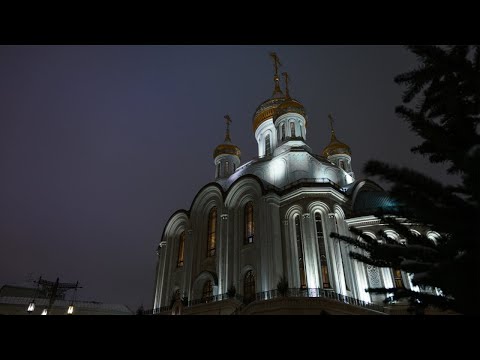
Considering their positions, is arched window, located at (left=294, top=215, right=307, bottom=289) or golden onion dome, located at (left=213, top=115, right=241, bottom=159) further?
golden onion dome, located at (left=213, top=115, right=241, bottom=159)

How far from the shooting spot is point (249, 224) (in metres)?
23.6

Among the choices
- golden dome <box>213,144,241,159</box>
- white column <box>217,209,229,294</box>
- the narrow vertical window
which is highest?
golden dome <box>213,144,241,159</box>

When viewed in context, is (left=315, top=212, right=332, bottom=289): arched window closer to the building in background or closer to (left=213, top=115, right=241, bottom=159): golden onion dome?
(left=213, top=115, right=241, bottom=159): golden onion dome

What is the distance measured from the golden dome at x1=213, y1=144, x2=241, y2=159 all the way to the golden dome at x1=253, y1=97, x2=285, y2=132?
2930mm

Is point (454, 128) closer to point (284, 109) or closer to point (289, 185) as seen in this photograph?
point (289, 185)

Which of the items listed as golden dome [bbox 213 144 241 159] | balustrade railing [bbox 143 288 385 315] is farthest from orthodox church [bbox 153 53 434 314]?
golden dome [bbox 213 144 241 159]

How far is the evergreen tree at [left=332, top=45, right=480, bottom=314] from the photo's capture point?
2754 millimetres

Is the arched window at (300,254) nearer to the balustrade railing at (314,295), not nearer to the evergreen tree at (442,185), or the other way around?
the balustrade railing at (314,295)

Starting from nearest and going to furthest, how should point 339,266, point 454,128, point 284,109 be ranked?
1. point 454,128
2. point 339,266
3. point 284,109

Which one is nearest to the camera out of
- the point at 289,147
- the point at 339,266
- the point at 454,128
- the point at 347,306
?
the point at 454,128
